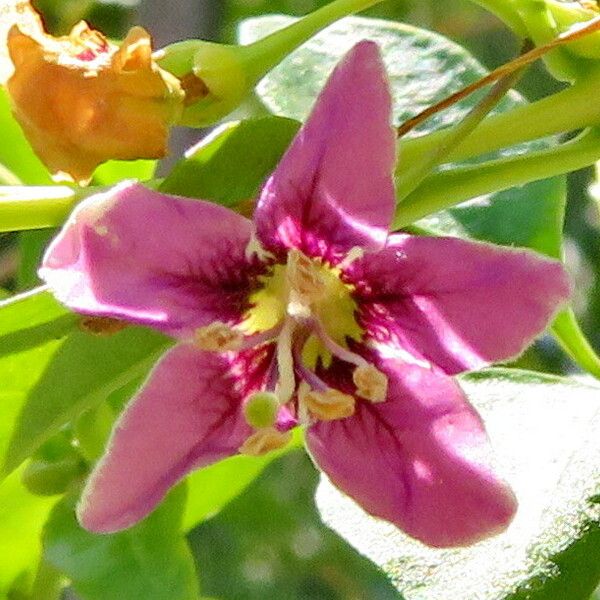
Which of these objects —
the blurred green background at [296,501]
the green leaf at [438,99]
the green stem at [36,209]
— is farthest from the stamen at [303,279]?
the blurred green background at [296,501]

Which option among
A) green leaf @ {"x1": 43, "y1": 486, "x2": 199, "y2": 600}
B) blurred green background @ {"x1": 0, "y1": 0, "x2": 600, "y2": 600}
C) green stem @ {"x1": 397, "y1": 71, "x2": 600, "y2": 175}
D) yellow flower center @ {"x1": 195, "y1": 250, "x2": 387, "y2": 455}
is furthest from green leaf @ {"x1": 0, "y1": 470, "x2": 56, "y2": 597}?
blurred green background @ {"x1": 0, "y1": 0, "x2": 600, "y2": 600}

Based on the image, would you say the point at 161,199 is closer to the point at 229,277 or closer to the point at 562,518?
the point at 229,277

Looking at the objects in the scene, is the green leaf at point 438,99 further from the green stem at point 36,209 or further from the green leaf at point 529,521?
the green stem at point 36,209

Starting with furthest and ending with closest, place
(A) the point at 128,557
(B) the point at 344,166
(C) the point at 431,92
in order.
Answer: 1. (C) the point at 431,92
2. (A) the point at 128,557
3. (B) the point at 344,166

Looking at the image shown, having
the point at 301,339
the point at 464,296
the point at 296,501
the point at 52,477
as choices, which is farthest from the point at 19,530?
the point at 296,501

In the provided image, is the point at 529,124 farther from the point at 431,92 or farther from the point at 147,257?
the point at 431,92

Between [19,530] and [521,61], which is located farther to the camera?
[19,530]

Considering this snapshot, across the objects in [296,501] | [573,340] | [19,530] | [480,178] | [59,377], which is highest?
[480,178]

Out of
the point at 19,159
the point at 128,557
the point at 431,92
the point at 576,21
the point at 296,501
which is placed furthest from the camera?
the point at 296,501
